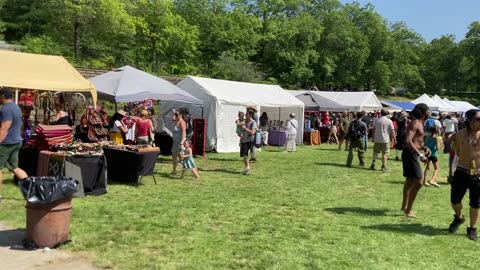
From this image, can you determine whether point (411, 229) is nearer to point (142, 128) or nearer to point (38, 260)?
point (38, 260)

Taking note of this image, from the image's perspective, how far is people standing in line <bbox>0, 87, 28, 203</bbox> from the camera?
22.4 ft

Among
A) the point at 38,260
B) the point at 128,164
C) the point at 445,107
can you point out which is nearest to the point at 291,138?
the point at 128,164

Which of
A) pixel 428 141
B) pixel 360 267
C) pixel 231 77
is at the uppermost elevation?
pixel 231 77

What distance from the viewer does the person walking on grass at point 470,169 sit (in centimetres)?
637

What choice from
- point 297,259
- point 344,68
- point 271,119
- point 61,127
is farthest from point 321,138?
point 344,68

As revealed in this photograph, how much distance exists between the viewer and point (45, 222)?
5.19 m

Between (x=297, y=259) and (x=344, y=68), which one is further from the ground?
(x=344, y=68)

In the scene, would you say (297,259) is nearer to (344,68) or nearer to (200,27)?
(200,27)

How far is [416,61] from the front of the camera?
8012cm

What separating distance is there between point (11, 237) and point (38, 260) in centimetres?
97

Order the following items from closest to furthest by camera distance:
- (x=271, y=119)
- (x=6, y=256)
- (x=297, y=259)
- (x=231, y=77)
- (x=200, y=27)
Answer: (x=6, y=256) < (x=297, y=259) < (x=271, y=119) < (x=231, y=77) < (x=200, y=27)

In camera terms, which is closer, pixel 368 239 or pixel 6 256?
pixel 6 256

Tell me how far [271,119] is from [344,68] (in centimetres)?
4298

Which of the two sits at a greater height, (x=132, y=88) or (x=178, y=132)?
(x=132, y=88)
